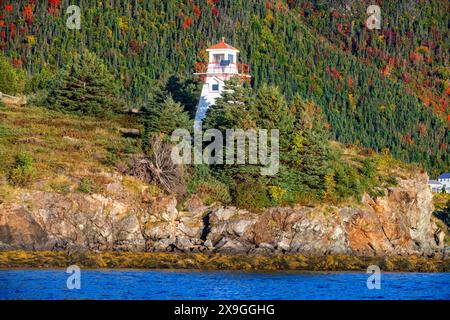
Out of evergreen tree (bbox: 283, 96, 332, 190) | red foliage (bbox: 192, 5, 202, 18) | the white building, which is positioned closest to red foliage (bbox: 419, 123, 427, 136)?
the white building

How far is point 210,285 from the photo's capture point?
47.5 meters

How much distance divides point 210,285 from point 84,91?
114 feet

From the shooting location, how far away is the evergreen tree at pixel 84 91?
78.0 meters

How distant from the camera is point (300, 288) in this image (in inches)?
1869

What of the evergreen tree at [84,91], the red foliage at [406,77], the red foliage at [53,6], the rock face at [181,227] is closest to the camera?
the rock face at [181,227]

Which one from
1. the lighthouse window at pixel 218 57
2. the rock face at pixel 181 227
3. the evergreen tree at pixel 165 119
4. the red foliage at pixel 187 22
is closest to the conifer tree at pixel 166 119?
the evergreen tree at pixel 165 119

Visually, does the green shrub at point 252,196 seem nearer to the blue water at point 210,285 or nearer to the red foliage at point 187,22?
the blue water at point 210,285

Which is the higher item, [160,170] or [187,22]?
[187,22]

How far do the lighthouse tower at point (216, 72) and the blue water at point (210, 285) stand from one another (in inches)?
888

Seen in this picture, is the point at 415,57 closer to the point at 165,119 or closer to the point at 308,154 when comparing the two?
the point at 308,154

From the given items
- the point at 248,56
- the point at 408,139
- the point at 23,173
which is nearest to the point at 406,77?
the point at 408,139

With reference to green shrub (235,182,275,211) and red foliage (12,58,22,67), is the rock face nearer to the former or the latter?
green shrub (235,182,275,211)

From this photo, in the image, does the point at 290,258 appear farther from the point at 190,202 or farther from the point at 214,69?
the point at 214,69

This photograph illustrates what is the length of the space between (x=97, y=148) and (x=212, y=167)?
771 cm
